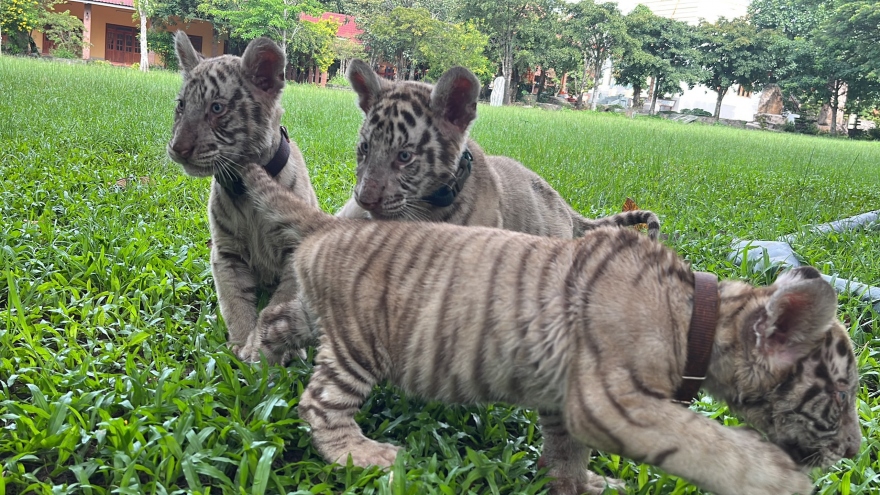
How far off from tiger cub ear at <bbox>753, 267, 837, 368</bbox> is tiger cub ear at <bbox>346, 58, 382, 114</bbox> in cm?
278

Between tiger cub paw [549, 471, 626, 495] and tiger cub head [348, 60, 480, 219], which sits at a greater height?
tiger cub head [348, 60, 480, 219]

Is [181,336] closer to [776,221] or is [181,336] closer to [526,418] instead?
[526,418]

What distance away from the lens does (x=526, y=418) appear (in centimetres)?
323

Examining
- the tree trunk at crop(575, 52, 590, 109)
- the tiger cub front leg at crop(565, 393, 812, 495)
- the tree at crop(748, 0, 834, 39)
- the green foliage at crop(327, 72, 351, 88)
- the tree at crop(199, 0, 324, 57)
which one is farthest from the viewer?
the tree at crop(748, 0, 834, 39)

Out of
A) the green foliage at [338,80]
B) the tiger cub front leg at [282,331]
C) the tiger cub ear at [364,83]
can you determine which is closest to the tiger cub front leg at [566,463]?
the tiger cub front leg at [282,331]

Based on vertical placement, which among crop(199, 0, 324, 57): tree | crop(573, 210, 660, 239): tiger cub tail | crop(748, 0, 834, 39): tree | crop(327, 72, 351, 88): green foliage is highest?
crop(748, 0, 834, 39): tree

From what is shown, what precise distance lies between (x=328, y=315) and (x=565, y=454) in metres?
1.12

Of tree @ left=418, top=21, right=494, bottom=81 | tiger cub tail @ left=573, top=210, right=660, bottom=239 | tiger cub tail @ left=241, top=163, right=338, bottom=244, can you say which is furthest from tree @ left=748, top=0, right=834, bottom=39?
tiger cub tail @ left=241, top=163, right=338, bottom=244

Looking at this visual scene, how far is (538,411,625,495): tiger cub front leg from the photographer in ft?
9.06

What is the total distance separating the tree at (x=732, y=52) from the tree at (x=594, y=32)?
6.28m

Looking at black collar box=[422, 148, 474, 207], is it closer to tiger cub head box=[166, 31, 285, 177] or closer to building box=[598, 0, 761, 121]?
tiger cub head box=[166, 31, 285, 177]

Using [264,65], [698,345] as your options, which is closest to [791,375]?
[698,345]

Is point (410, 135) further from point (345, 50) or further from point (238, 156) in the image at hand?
point (345, 50)

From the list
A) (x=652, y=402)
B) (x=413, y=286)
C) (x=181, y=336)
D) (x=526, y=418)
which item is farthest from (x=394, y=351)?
(x=181, y=336)
